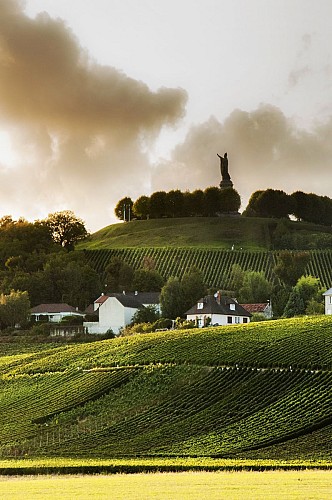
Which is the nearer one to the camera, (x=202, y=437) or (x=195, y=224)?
(x=202, y=437)

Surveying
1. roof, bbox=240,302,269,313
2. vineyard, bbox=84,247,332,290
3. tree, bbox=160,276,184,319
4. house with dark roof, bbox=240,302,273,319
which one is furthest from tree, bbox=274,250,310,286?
tree, bbox=160,276,184,319

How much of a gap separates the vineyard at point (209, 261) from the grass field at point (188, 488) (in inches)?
4415

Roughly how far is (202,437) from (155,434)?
11.4 ft

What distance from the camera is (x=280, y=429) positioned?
58.0 m

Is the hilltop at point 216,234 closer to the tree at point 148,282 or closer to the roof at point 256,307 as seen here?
the tree at point 148,282

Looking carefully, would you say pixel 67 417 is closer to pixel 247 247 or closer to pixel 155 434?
pixel 155 434

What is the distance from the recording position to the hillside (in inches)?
2258

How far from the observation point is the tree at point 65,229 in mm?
178500

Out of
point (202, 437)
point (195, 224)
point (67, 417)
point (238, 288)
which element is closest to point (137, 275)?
point (238, 288)

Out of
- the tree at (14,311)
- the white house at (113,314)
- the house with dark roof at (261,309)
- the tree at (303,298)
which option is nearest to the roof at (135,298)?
the white house at (113,314)

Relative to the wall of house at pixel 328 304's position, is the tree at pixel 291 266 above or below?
above

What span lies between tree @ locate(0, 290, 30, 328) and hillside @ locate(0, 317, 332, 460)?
3398cm

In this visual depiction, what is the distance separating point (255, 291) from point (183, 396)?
6778 cm

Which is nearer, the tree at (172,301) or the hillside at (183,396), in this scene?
the hillside at (183,396)
